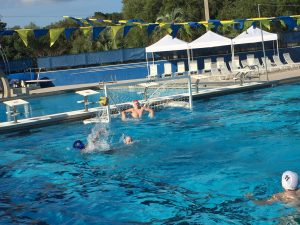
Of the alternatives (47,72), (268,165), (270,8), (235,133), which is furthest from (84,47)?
(268,165)

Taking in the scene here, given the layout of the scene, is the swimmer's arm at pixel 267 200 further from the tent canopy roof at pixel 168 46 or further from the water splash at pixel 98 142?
the tent canopy roof at pixel 168 46

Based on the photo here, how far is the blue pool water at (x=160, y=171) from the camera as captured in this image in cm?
614

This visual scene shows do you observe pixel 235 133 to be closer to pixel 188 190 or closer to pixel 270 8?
pixel 188 190

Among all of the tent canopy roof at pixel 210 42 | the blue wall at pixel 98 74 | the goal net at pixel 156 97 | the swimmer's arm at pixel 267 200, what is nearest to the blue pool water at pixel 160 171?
the swimmer's arm at pixel 267 200

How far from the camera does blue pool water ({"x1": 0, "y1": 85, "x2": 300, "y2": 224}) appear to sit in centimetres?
614

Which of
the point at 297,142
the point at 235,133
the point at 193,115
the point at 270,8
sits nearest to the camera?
the point at 297,142

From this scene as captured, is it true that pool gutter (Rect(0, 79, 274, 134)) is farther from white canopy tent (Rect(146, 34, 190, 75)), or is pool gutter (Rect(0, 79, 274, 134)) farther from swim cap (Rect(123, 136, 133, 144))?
white canopy tent (Rect(146, 34, 190, 75))

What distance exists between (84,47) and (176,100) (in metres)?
22.1

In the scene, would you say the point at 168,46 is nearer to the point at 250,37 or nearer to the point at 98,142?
the point at 250,37

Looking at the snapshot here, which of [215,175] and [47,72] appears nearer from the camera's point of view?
[215,175]

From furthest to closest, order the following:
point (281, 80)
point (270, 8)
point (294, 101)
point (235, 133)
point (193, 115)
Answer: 1. point (270, 8)
2. point (281, 80)
3. point (294, 101)
4. point (193, 115)
5. point (235, 133)

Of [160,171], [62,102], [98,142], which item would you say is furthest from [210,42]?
[160,171]

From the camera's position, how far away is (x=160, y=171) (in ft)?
26.3

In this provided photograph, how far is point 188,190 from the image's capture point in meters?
6.98
